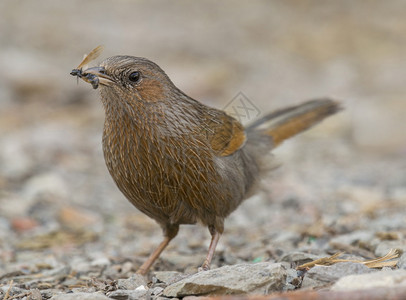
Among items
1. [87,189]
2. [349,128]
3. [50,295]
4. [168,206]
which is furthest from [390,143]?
[50,295]

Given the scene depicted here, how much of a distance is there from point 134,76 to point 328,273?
1923mm

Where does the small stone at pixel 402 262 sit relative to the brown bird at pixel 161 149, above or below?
below

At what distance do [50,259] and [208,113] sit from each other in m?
1.88

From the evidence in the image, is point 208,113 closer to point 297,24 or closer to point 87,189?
point 87,189

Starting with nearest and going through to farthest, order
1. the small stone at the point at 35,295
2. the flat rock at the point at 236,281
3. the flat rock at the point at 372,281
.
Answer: the flat rock at the point at 372,281
the flat rock at the point at 236,281
the small stone at the point at 35,295

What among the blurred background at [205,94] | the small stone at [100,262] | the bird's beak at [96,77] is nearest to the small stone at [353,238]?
the blurred background at [205,94]

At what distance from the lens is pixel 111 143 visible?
14.4 feet

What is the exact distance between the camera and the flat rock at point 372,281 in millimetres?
2889

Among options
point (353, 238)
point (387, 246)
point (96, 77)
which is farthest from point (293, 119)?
point (96, 77)

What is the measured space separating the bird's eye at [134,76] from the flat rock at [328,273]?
1.82 metres

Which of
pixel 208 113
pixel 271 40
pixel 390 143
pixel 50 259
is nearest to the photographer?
pixel 208 113

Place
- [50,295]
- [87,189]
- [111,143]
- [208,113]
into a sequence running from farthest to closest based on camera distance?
[87,189]
[208,113]
[111,143]
[50,295]

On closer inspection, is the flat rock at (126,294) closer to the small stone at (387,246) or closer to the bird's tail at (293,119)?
the small stone at (387,246)

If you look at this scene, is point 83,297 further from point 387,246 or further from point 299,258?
point 387,246
